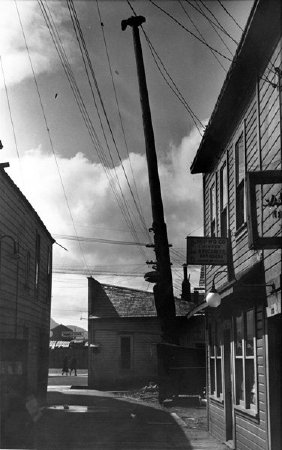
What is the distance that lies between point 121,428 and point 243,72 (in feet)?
32.4

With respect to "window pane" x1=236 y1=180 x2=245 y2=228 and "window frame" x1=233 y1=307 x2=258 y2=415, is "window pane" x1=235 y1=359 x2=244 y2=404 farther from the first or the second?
"window pane" x1=236 y1=180 x2=245 y2=228

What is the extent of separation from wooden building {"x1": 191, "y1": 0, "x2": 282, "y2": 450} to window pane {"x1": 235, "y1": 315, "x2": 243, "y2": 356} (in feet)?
0.06

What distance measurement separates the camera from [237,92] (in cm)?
1062

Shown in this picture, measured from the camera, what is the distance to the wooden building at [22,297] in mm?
13594

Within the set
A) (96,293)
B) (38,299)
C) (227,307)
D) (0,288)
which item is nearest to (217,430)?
(227,307)

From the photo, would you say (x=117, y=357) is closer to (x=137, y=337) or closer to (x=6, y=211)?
(x=137, y=337)

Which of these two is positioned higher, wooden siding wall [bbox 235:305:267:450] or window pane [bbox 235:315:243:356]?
window pane [bbox 235:315:243:356]

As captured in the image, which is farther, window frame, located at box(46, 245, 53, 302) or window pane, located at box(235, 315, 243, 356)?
window frame, located at box(46, 245, 53, 302)

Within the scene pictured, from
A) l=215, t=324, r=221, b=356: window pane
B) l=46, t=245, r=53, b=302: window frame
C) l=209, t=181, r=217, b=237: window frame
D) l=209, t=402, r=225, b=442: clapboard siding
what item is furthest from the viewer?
l=46, t=245, r=53, b=302: window frame

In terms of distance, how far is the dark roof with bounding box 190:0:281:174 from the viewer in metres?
8.35

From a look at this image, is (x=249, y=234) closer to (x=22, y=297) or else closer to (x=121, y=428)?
(x=121, y=428)

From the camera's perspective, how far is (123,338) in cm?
3550

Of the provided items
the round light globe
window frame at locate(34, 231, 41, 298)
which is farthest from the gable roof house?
the round light globe

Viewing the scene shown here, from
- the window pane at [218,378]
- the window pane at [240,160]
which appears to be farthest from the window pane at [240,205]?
the window pane at [218,378]
